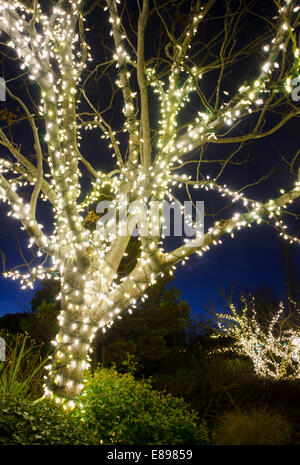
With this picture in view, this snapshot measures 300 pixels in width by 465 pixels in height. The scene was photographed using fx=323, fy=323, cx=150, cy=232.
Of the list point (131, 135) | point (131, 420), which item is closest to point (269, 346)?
point (131, 420)

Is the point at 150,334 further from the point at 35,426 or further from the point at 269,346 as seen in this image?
the point at 35,426

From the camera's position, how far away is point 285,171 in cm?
490

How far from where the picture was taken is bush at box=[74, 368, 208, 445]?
11.7 ft

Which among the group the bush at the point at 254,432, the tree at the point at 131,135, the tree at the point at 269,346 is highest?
the tree at the point at 131,135

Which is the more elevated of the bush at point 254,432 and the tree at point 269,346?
the tree at point 269,346

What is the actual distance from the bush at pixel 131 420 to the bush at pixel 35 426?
88 centimetres

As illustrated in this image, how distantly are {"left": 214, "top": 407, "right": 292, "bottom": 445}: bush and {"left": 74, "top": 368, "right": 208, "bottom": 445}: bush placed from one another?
1.11 feet

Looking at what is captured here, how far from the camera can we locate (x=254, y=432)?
13.3ft

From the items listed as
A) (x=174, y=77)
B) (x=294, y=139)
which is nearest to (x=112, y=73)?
(x=174, y=77)

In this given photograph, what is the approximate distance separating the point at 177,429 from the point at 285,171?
12.6ft

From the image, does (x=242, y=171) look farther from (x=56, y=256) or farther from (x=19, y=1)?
(x=19, y=1)

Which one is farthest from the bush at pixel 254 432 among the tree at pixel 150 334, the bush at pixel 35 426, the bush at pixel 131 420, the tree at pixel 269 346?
the tree at pixel 269 346

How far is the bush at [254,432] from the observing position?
157 inches

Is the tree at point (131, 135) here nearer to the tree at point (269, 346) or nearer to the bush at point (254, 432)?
the bush at point (254, 432)
